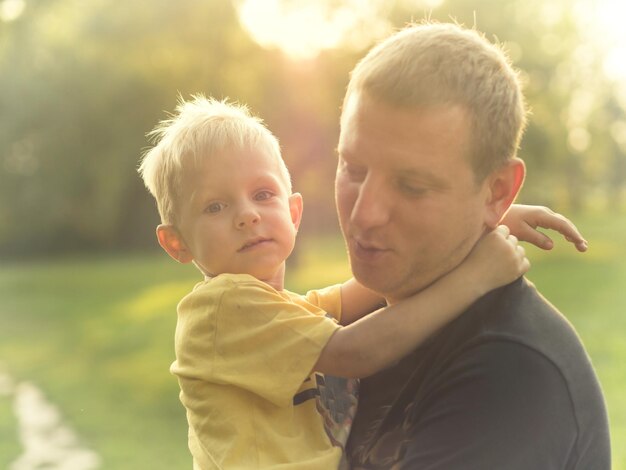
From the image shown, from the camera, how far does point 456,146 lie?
1.48 meters

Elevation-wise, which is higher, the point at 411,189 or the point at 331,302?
the point at 411,189

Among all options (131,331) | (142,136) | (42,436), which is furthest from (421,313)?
(142,136)

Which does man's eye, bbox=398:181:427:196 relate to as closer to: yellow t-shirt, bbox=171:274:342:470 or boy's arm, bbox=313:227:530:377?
boy's arm, bbox=313:227:530:377

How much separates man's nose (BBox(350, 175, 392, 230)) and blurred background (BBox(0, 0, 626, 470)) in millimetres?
11220

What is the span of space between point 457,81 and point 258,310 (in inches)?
22.5

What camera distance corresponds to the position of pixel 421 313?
1553 mm

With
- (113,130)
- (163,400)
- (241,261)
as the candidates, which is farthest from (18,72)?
(241,261)

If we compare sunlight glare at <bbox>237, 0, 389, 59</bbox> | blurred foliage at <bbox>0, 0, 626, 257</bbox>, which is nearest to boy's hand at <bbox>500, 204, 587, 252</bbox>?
sunlight glare at <bbox>237, 0, 389, 59</bbox>

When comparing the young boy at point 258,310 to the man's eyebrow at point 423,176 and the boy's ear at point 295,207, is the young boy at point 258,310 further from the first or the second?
the man's eyebrow at point 423,176

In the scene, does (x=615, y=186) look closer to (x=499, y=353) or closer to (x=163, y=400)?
(x=163, y=400)

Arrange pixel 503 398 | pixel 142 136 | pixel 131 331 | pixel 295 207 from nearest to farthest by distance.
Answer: pixel 503 398, pixel 295 207, pixel 131 331, pixel 142 136

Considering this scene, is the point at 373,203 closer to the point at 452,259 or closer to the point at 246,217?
the point at 452,259

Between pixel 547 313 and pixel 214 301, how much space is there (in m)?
0.64

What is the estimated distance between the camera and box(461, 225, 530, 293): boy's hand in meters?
1.53
